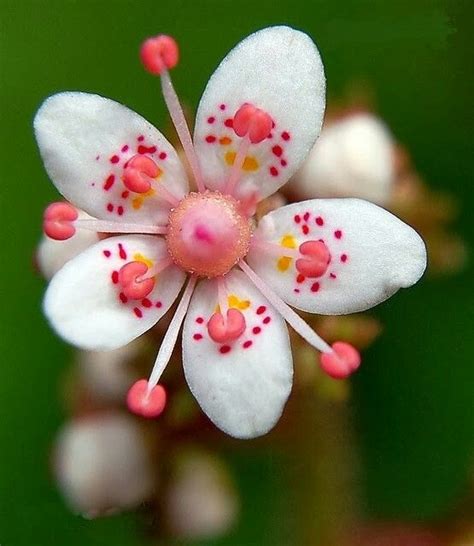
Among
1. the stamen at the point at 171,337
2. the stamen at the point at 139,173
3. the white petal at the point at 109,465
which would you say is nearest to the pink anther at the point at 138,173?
the stamen at the point at 139,173

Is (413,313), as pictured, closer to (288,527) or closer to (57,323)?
(288,527)

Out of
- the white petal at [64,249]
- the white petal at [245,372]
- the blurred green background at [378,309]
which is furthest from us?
the blurred green background at [378,309]

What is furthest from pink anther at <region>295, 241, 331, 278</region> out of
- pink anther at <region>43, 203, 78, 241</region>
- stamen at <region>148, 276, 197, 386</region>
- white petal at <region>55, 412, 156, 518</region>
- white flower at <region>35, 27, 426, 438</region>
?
white petal at <region>55, 412, 156, 518</region>

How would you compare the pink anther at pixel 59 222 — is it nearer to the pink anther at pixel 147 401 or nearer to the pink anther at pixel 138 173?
the pink anther at pixel 138 173

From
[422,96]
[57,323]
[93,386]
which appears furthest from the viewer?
[422,96]

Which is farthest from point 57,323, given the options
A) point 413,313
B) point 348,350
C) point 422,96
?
point 422,96

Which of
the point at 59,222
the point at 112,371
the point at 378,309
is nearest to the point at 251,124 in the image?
the point at 59,222

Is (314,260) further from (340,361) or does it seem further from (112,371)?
(112,371)
